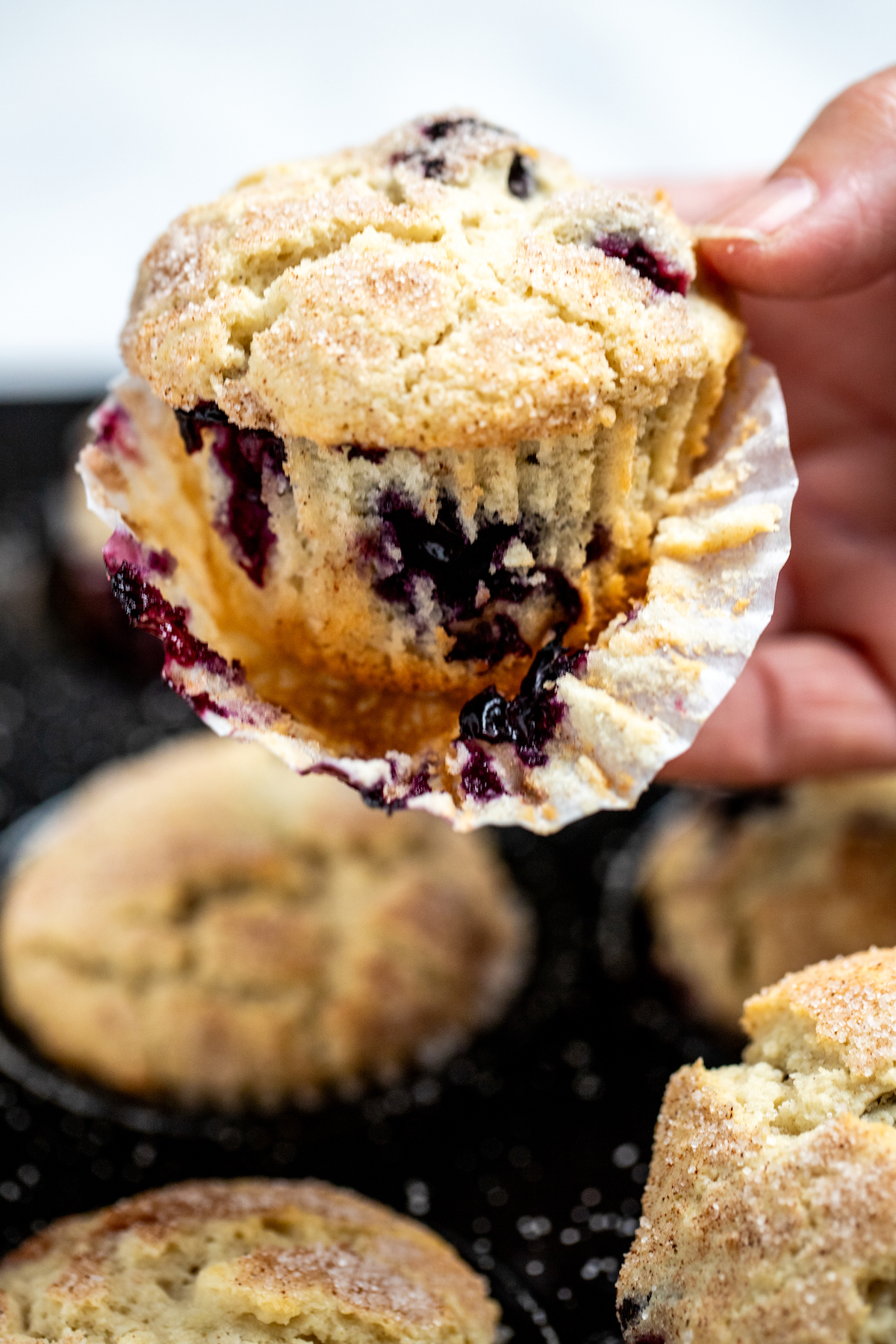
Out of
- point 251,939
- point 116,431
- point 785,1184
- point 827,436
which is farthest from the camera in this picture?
point 827,436

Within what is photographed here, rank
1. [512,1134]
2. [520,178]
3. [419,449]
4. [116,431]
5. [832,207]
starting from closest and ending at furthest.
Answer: [419,449] < [520,178] < [116,431] < [832,207] < [512,1134]

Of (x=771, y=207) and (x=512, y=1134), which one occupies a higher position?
(x=771, y=207)

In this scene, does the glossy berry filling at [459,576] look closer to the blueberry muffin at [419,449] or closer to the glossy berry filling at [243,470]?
the blueberry muffin at [419,449]

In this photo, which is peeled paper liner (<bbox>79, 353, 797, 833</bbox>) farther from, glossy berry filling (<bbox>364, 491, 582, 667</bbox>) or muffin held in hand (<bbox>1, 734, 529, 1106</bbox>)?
muffin held in hand (<bbox>1, 734, 529, 1106</bbox>)

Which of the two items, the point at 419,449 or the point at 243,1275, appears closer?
the point at 419,449

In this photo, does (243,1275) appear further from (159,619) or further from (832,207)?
(832,207)

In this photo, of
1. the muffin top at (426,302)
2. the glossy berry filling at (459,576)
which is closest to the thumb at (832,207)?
the muffin top at (426,302)

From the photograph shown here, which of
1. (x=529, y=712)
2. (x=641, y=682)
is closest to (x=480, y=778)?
(x=529, y=712)

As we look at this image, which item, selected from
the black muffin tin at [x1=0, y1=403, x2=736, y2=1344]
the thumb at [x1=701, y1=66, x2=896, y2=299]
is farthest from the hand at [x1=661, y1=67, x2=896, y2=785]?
the black muffin tin at [x1=0, y1=403, x2=736, y2=1344]
